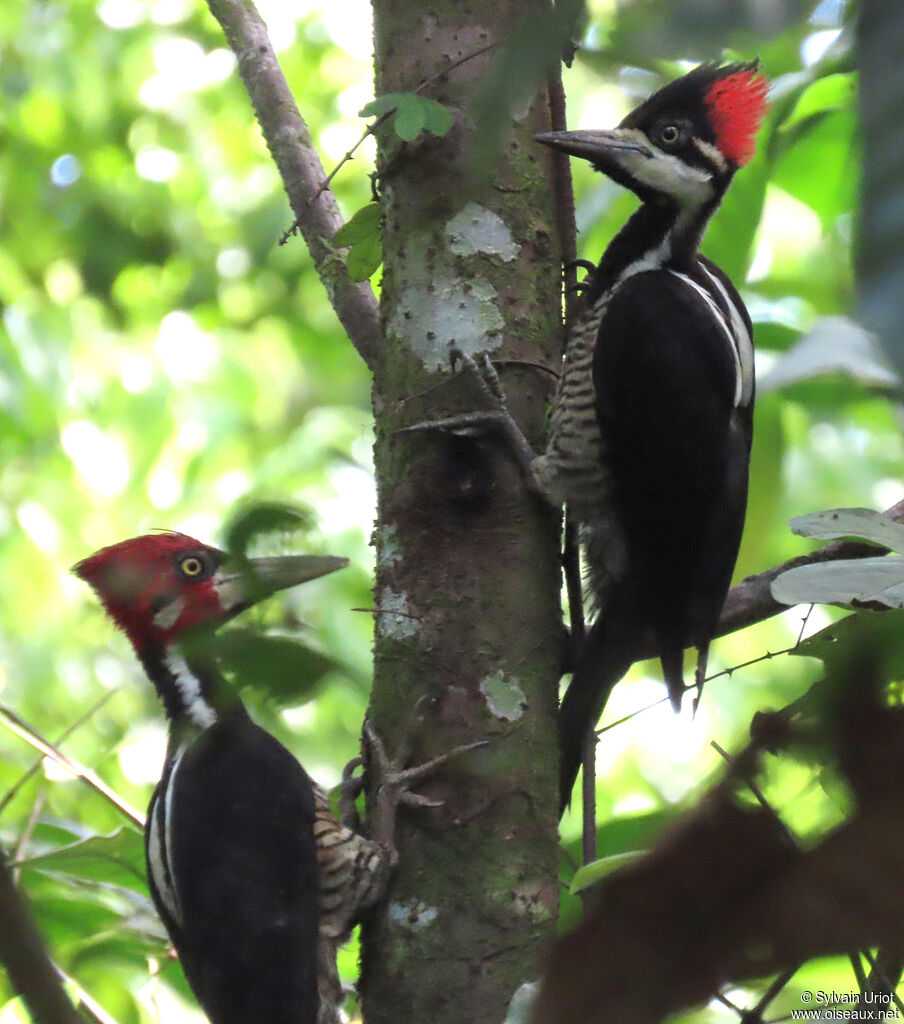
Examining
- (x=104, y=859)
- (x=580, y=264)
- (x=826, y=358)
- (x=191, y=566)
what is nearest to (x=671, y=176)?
(x=580, y=264)

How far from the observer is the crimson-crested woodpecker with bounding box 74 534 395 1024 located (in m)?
1.94

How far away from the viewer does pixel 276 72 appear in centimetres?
242

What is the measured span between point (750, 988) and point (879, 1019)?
369 mm

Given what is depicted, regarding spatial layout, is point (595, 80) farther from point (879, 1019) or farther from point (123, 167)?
point (123, 167)

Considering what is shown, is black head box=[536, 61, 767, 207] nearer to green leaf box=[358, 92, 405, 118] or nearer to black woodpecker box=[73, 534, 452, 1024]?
green leaf box=[358, 92, 405, 118]

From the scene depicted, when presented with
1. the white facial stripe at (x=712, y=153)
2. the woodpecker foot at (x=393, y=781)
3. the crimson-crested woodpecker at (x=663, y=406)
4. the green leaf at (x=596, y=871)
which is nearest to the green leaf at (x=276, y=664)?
the green leaf at (x=596, y=871)

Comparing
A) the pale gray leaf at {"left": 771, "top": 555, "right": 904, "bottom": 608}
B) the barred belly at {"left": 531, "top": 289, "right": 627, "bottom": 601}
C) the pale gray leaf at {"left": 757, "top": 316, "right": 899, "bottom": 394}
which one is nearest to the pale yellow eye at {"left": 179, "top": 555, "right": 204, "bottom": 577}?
the barred belly at {"left": 531, "top": 289, "right": 627, "bottom": 601}

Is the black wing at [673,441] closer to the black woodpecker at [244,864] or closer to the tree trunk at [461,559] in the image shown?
the tree trunk at [461,559]

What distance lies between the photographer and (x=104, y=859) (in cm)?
186

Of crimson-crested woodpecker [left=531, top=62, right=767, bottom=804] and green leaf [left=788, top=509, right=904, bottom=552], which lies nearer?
green leaf [left=788, top=509, right=904, bottom=552]

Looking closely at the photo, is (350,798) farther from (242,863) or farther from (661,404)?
(661,404)

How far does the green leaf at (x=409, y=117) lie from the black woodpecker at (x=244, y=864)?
2.38 feet

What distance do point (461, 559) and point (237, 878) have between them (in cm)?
72

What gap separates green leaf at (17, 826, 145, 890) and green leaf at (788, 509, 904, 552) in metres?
1.10
